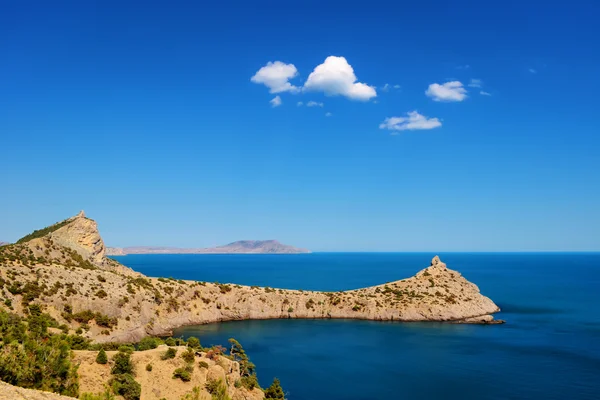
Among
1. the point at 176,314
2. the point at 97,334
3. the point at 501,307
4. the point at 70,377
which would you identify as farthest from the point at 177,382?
the point at 501,307

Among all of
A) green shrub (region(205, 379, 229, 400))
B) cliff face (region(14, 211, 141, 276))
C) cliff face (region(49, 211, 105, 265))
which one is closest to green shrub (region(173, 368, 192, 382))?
green shrub (region(205, 379, 229, 400))

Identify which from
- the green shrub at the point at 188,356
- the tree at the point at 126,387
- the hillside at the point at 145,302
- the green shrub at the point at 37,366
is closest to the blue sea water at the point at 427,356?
the hillside at the point at 145,302

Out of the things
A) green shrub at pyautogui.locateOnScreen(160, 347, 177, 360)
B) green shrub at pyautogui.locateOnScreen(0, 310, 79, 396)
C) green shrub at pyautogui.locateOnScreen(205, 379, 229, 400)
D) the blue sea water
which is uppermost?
green shrub at pyautogui.locateOnScreen(0, 310, 79, 396)

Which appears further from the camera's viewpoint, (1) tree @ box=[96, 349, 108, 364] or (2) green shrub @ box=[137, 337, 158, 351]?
(2) green shrub @ box=[137, 337, 158, 351]

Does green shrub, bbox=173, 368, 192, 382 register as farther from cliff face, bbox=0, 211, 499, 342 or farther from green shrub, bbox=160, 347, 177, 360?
cliff face, bbox=0, 211, 499, 342

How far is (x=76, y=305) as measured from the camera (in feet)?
261

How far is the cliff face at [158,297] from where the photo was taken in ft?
261

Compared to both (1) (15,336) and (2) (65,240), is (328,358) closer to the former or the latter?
(1) (15,336)

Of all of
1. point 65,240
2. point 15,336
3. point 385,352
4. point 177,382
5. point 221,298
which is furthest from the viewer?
point 65,240

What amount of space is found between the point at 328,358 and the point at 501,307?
8109 centimetres

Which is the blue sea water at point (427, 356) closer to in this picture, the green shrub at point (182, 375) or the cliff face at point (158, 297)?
the cliff face at point (158, 297)

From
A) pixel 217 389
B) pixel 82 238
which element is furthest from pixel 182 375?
pixel 82 238

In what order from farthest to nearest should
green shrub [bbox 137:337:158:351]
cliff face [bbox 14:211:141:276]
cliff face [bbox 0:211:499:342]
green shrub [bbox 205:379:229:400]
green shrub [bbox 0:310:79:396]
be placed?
cliff face [bbox 14:211:141:276]
cliff face [bbox 0:211:499:342]
green shrub [bbox 137:337:158:351]
green shrub [bbox 205:379:229:400]
green shrub [bbox 0:310:79:396]

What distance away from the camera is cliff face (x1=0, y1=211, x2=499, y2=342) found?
Result: 7956 cm
